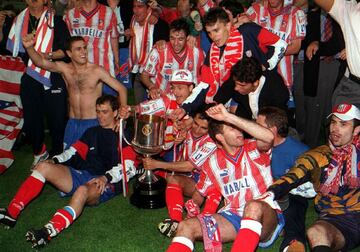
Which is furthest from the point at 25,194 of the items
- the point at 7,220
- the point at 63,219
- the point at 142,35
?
the point at 142,35

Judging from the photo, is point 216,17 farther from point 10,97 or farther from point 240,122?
point 10,97

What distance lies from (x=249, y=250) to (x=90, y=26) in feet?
12.5

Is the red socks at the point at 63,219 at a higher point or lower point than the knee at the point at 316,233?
lower

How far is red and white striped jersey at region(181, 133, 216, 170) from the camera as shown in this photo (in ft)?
14.6

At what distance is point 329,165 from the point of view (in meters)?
3.78

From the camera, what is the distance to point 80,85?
18.0 ft

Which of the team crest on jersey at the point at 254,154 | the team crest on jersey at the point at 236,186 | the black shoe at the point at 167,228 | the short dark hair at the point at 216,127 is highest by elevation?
the short dark hair at the point at 216,127

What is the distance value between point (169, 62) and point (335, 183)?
2.70 m

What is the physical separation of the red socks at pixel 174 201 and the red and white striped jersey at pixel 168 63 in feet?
4.87

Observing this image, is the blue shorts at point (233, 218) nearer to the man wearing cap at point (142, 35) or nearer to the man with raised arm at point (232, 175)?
the man with raised arm at point (232, 175)

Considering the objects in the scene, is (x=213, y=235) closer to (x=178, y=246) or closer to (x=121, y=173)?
→ (x=178, y=246)

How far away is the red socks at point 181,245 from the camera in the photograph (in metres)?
3.38

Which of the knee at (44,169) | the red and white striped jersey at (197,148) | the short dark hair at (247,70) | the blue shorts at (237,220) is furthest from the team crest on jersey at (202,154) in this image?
the knee at (44,169)

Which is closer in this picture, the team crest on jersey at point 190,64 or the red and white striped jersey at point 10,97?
the team crest on jersey at point 190,64
